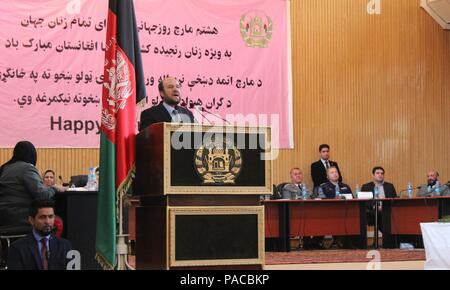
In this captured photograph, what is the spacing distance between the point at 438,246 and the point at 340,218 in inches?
157

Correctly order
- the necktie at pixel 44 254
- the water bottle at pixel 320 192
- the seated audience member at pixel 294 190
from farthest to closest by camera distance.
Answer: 1. the water bottle at pixel 320 192
2. the seated audience member at pixel 294 190
3. the necktie at pixel 44 254

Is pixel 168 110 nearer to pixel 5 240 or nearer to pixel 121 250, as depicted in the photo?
pixel 121 250

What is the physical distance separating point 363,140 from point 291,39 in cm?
242

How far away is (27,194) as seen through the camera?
553 cm

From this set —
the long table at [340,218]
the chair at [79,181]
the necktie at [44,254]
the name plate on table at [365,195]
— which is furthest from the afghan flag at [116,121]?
the name plate on table at [365,195]

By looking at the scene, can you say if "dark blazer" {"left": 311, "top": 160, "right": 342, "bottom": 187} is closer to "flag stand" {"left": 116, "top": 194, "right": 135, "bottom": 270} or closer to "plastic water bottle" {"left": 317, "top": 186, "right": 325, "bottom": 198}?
"plastic water bottle" {"left": 317, "top": 186, "right": 325, "bottom": 198}

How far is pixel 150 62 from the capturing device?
38.4ft

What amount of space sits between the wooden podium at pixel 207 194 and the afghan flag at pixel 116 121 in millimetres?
255

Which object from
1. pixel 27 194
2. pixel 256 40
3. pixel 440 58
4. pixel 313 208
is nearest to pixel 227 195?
pixel 27 194

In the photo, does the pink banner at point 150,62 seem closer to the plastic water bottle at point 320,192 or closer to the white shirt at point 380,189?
the plastic water bottle at point 320,192

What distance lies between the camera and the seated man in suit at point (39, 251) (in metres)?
4.23

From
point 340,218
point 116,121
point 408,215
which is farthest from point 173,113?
point 408,215

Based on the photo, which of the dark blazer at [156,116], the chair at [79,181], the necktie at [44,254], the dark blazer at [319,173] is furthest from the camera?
the dark blazer at [319,173]
